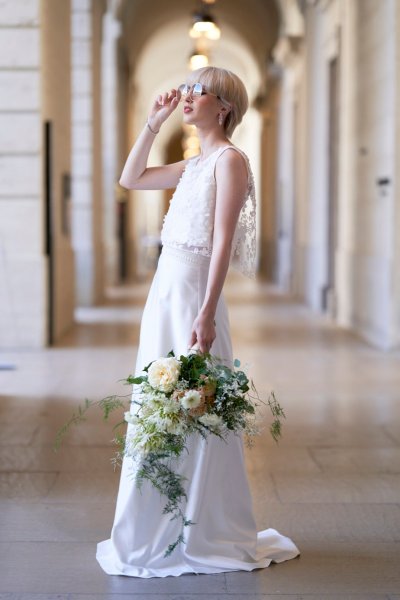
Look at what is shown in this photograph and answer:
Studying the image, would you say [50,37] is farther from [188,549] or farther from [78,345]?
[188,549]

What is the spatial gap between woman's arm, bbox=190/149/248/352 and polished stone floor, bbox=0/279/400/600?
23cm

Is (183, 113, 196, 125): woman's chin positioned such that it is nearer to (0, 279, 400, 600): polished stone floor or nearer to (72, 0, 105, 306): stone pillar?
(0, 279, 400, 600): polished stone floor

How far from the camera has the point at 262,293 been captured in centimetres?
2139

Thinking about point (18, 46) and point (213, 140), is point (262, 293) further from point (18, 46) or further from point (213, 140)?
point (213, 140)

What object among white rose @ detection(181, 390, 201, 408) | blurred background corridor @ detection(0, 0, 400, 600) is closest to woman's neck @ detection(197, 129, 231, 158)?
white rose @ detection(181, 390, 201, 408)

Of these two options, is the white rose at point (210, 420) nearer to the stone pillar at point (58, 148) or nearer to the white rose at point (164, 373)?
the white rose at point (164, 373)

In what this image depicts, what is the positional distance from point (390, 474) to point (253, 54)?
26078 millimetres

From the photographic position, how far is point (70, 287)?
45.1 feet

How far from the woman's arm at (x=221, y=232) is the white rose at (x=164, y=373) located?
172mm

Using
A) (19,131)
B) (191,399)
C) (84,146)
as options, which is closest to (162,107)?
(191,399)

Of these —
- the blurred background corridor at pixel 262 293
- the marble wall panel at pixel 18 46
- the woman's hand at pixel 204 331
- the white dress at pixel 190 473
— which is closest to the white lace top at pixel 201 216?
the white dress at pixel 190 473

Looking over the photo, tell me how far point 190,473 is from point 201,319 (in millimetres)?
608

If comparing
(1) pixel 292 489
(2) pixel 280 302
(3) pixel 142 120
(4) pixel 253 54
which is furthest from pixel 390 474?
(3) pixel 142 120

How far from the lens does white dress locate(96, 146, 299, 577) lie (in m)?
4.00
